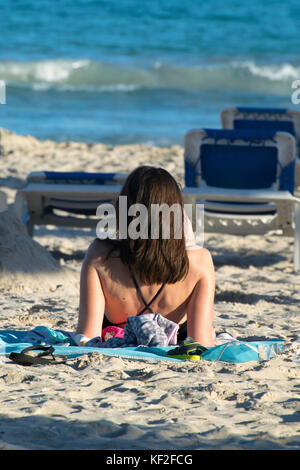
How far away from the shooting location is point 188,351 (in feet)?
10.0

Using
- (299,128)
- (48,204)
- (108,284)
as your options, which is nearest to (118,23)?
(299,128)

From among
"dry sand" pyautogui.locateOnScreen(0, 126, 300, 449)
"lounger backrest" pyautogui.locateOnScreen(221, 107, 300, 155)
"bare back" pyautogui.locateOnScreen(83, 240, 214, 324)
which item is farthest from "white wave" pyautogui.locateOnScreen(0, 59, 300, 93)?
"bare back" pyautogui.locateOnScreen(83, 240, 214, 324)

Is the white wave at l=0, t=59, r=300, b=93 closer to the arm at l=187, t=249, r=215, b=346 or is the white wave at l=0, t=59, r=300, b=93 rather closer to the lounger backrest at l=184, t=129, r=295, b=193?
the lounger backrest at l=184, t=129, r=295, b=193

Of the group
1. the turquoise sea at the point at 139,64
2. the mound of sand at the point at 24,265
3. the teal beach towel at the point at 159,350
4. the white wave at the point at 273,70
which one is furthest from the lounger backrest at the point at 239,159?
the white wave at the point at 273,70

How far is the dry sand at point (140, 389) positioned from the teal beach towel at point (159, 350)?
33mm

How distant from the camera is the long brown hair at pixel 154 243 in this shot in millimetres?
2787

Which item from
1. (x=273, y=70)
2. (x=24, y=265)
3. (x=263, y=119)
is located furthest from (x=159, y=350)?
(x=273, y=70)

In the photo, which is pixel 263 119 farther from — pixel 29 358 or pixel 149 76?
pixel 149 76

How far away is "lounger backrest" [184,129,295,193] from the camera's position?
235 inches

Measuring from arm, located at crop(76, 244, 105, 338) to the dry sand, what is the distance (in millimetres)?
169

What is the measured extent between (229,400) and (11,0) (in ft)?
92.2

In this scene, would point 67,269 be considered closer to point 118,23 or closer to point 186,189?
point 186,189

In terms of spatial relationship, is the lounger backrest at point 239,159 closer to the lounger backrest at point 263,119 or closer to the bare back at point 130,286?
the lounger backrest at point 263,119

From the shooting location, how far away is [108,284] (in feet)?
Result: 9.99
